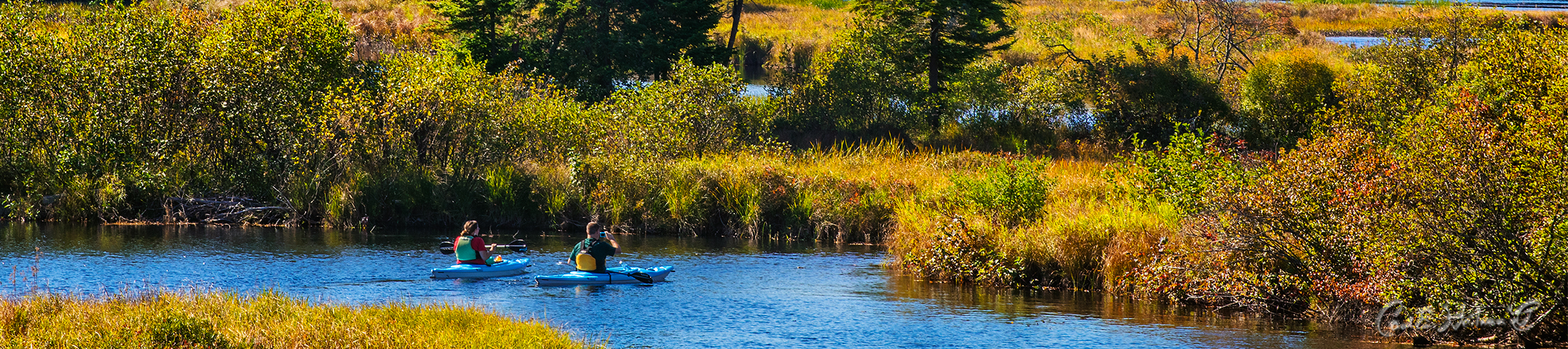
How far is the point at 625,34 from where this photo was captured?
174ft

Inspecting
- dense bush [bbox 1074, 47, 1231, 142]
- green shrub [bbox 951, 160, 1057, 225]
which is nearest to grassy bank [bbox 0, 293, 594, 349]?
green shrub [bbox 951, 160, 1057, 225]

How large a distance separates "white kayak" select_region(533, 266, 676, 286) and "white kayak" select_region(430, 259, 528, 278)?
1383 millimetres

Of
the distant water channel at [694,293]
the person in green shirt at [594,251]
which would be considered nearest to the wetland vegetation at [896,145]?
the distant water channel at [694,293]

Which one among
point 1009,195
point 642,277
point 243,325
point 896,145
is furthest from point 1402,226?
point 896,145

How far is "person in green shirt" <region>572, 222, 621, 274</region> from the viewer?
84.6ft

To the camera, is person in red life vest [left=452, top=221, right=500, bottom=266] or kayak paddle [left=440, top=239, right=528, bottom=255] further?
kayak paddle [left=440, top=239, right=528, bottom=255]

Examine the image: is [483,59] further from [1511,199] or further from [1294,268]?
[1511,199]

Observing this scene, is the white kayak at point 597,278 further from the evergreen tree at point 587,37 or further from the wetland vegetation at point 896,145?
the evergreen tree at point 587,37

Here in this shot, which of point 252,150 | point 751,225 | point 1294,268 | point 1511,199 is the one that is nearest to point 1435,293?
point 1511,199

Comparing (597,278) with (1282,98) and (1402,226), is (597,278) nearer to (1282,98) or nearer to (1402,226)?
(1402,226)

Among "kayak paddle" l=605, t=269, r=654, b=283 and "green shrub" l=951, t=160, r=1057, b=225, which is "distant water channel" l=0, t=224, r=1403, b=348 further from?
"green shrub" l=951, t=160, r=1057, b=225

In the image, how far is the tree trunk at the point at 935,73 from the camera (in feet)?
163

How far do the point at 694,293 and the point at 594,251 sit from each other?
7.50 feet

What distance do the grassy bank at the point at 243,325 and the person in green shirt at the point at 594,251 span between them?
6.42 m
